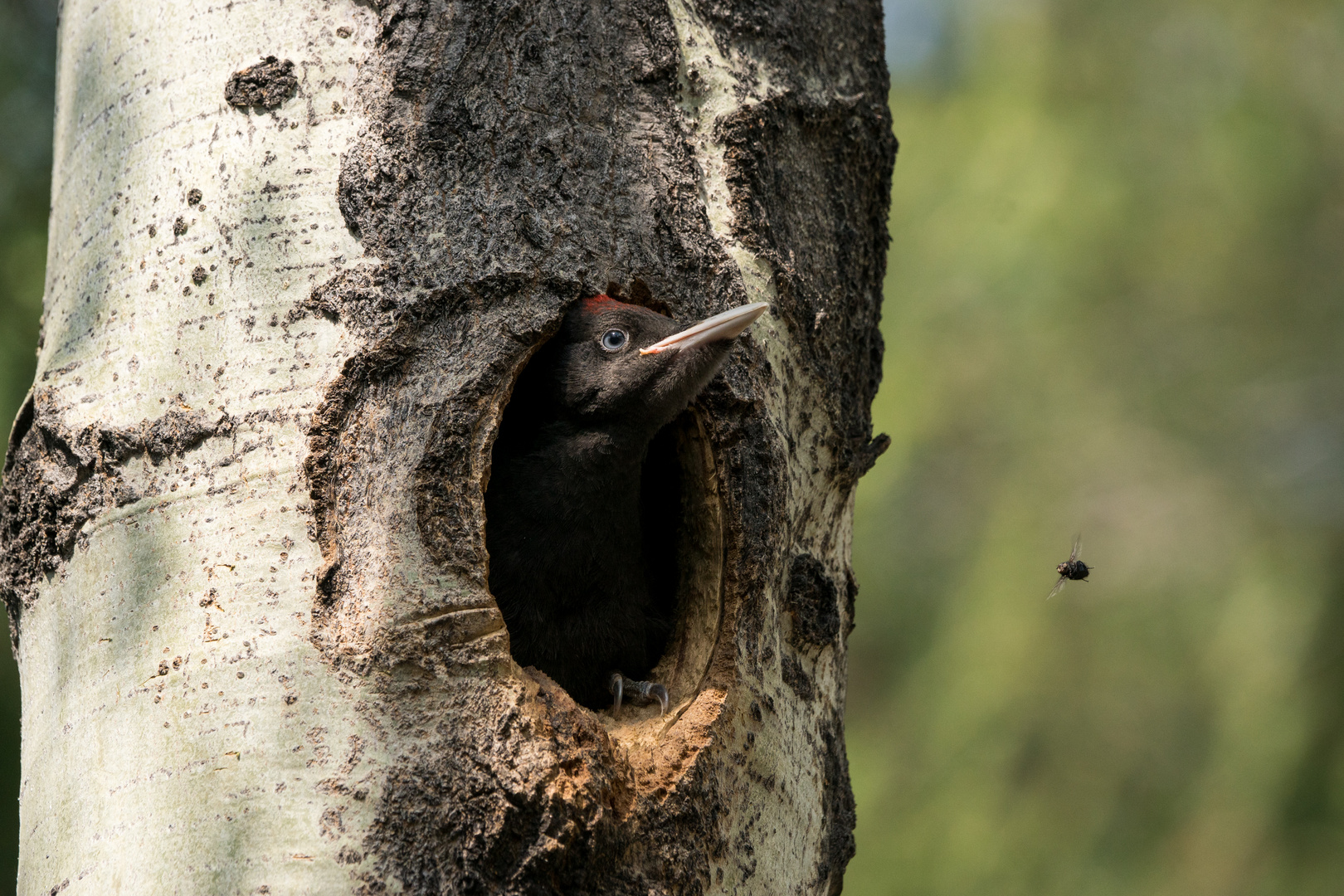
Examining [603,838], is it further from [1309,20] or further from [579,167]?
[1309,20]

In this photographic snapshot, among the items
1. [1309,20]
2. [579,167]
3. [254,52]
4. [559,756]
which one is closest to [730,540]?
[559,756]

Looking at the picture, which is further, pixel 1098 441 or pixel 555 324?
pixel 1098 441

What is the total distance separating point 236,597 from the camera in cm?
222

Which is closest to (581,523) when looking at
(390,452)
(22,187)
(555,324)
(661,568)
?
(661,568)

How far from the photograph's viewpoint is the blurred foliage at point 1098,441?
5.89m

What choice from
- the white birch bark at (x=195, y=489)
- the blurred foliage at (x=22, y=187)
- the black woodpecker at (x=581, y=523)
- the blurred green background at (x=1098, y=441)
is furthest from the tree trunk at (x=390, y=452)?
the blurred green background at (x=1098, y=441)

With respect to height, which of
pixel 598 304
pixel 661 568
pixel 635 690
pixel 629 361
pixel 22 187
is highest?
pixel 598 304

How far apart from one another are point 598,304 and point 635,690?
0.94 metres

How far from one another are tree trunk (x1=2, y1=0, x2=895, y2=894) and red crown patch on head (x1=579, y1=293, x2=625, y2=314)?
0.16 m

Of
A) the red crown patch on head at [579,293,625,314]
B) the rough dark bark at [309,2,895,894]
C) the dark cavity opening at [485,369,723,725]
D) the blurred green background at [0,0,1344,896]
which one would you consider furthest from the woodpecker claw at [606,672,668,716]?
the blurred green background at [0,0,1344,896]

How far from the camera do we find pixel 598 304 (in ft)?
9.73

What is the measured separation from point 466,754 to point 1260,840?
4546mm

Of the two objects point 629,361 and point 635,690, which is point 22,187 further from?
point 635,690

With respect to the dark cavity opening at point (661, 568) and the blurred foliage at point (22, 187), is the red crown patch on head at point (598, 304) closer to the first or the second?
the dark cavity opening at point (661, 568)
